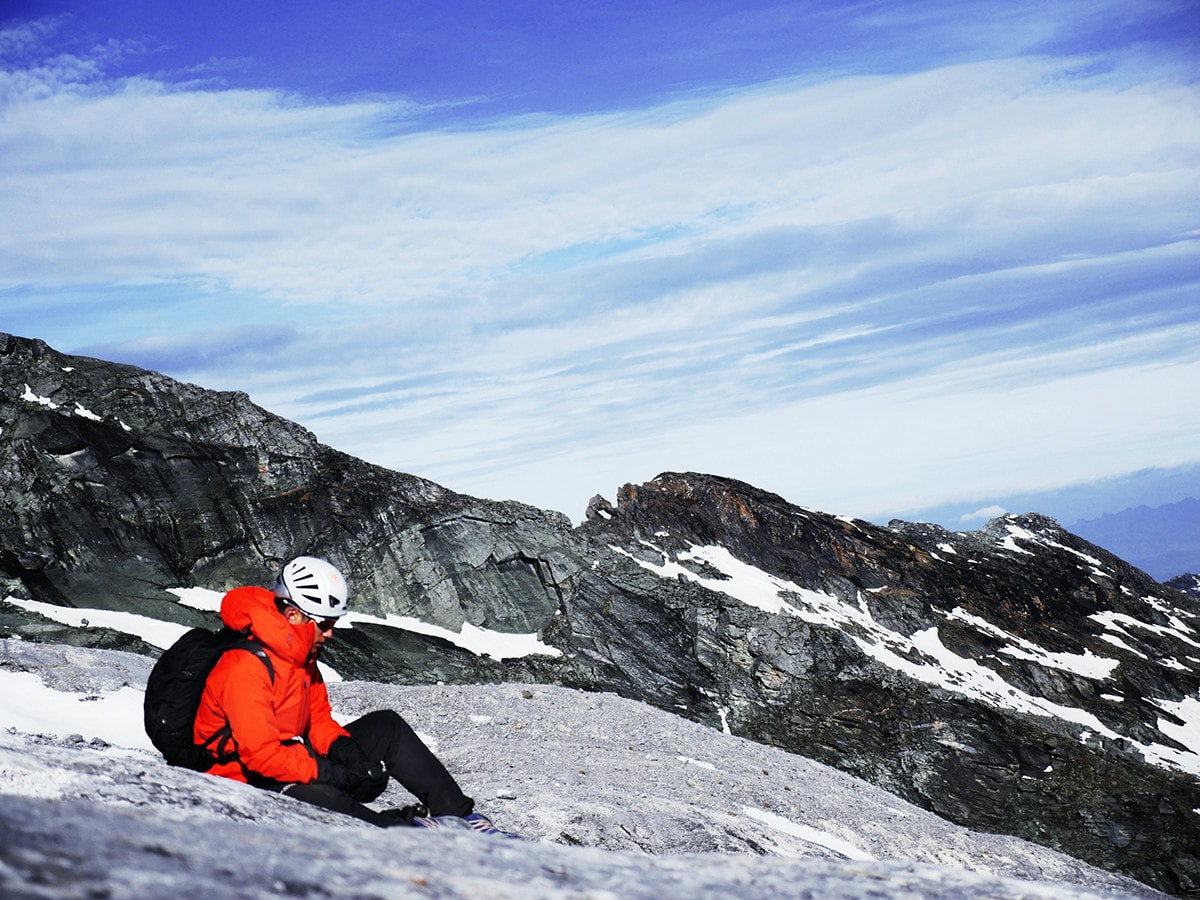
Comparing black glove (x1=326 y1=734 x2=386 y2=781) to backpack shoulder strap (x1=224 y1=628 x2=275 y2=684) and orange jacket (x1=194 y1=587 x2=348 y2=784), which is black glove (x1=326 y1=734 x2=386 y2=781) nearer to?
orange jacket (x1=194 y1=587 x2=348 y2=784)

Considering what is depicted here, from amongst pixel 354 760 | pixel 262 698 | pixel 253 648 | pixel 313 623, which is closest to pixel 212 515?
pixel 354 760

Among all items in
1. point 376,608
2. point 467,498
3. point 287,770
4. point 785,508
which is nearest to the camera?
point 287,770

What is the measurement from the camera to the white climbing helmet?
9234 millimetres

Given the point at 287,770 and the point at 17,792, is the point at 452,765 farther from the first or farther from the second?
the point at 17,792

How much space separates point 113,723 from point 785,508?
63.3 metres

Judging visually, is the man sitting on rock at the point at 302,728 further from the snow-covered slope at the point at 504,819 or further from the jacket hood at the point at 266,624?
the snow-covered slope at the point at 504,819

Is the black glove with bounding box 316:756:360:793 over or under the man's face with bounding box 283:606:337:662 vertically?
under

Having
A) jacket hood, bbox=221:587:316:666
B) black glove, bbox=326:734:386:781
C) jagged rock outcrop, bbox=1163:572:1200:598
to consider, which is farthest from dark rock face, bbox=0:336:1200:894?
jagged rock outcrop, bbox=1163:572:1200:598

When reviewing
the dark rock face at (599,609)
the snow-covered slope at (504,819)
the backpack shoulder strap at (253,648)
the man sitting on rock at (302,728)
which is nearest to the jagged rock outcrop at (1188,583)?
the dark rock face at (599,609)

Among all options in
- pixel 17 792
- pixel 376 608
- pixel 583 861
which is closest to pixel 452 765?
pixel 17 792

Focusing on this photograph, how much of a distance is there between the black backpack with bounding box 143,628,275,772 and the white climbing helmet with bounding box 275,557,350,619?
1.96 feet

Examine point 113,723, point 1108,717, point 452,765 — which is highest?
point 113,723

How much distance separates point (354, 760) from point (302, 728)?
710mm

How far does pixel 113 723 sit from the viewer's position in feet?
57.7
